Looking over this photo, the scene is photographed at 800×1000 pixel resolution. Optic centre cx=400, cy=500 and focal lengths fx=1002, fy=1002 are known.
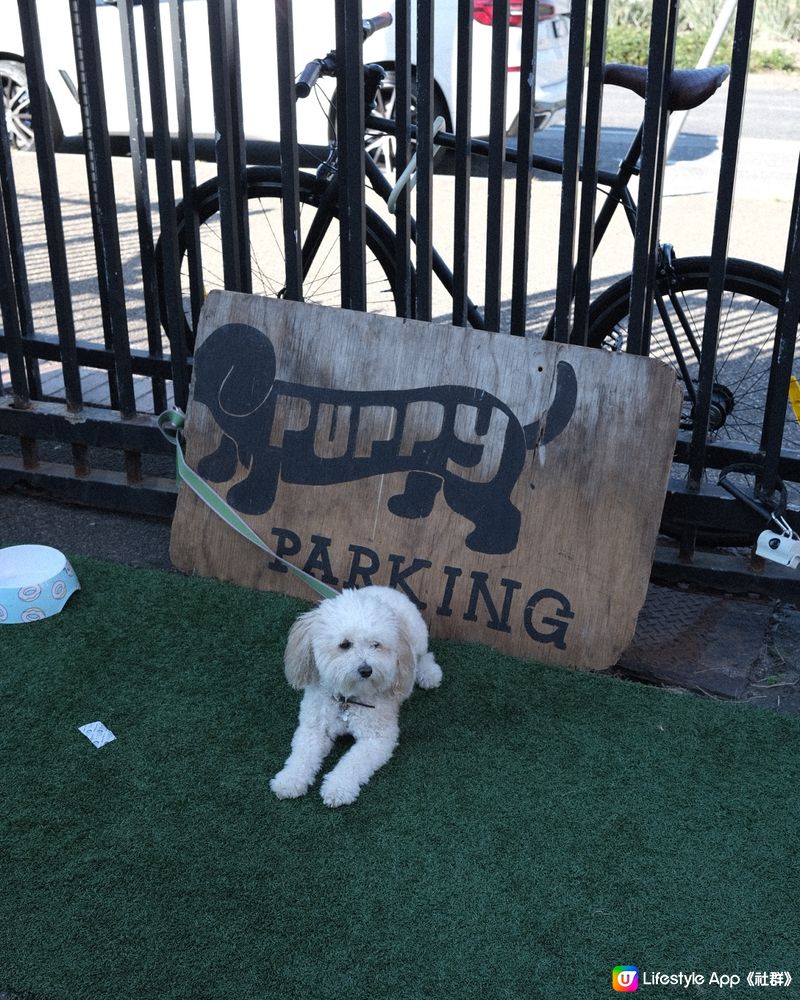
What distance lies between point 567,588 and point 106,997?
5.81ft

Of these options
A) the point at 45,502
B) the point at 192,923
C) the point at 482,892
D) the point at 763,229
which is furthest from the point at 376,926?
the point at 763,229

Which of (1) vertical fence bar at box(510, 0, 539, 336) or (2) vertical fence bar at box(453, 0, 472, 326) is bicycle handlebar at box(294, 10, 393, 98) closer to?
(2) vertical fence bar at box(453, 0, 472, 326)

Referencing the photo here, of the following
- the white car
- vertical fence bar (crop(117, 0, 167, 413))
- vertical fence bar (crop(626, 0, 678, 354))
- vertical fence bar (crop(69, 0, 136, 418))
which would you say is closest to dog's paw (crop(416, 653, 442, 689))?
vertical fence bar (crop(626, 0, 678, 354))

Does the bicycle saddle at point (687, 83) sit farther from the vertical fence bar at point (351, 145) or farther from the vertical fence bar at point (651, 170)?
the vertical fence bar at point (351, 145)

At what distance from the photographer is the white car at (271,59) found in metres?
8.58

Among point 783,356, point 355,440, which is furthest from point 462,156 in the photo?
point 783,356

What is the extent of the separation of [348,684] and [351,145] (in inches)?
72.6

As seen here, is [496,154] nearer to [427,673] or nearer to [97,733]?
[427,673]

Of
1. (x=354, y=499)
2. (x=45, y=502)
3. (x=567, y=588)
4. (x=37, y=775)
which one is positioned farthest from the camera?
(x=45, y=502)

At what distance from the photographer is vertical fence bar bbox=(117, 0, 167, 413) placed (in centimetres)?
365

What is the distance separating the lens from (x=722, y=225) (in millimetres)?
3117

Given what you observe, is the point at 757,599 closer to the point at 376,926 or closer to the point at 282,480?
the point at 282,480

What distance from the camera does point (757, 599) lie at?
3.66 meters

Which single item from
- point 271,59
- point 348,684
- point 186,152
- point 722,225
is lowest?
point 348,684
